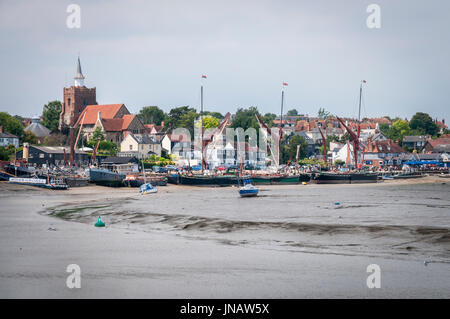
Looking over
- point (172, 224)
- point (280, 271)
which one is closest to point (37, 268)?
point (280, 271)

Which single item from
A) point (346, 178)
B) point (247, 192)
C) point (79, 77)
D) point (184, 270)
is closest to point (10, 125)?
point (79, 77)

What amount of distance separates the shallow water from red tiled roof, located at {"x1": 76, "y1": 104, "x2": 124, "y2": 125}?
105m

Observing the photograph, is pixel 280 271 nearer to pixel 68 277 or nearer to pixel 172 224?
pixel 68 277

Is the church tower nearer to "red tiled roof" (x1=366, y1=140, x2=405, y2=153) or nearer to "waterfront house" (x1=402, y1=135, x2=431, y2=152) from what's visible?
"red tiled roof" (x1=366, y1=140, x2=405, y2=153)

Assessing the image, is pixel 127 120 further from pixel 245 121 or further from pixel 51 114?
pixel 245 121

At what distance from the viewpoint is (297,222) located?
1871 inches

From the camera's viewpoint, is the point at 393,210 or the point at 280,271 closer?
the point at 280,271

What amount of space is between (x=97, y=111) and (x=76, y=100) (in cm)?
1310

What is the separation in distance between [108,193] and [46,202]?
16.8 metres

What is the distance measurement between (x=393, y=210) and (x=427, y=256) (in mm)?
25534

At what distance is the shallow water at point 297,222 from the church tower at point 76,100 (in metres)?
118
